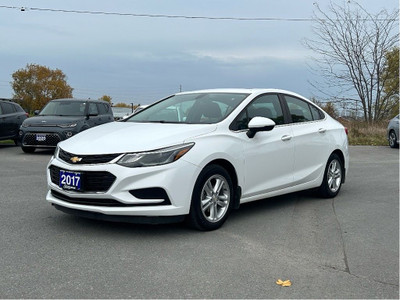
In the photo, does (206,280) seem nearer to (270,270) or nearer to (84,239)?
(270,270)

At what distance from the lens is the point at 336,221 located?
580cm

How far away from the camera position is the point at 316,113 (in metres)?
7.21

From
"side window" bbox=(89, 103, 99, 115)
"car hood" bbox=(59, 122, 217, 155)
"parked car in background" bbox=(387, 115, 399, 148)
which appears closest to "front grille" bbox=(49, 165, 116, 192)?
"car hood" bbox=(59, 122, 217, 155)

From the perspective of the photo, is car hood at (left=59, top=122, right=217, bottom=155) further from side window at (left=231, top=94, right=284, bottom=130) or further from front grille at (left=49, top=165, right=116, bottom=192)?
side window at (left=231, top=94, right=284, bottom=130)

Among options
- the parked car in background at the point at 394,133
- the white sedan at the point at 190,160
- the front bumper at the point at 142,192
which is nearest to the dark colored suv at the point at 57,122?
the white sedan at the point at 190,160

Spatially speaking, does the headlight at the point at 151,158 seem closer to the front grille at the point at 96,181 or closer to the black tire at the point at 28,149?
the front grille at the point at 96,181

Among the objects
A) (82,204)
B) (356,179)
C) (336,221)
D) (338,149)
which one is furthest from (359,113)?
(82,204)

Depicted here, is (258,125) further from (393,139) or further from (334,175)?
(393,139)

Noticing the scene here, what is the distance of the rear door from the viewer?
→ 6.41 m

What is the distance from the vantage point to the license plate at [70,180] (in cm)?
475

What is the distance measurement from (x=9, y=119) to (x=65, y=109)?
2289mm

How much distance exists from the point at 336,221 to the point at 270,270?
210 centimetres

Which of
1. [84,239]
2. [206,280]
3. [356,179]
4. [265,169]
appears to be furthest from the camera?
[356,179]

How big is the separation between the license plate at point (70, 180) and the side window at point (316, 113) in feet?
12.3
